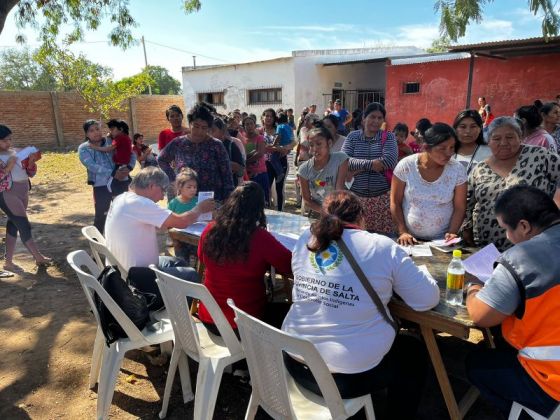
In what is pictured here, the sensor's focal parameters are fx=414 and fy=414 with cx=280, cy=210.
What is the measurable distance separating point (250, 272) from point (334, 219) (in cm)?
62

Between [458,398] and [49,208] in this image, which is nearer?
[458,398]

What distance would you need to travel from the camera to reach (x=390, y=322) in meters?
1.89

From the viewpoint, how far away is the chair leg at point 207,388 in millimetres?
2059

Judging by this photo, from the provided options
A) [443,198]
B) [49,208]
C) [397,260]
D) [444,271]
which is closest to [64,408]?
[397,260]

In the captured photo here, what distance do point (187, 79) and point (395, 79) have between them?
33.6 ft

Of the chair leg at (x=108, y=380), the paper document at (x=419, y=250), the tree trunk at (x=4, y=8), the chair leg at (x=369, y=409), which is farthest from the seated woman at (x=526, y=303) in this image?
the tree trunk at (x=4, y=8)

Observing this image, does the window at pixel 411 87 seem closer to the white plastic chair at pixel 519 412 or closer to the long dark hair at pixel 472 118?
the long dark hair at pixel 472 118

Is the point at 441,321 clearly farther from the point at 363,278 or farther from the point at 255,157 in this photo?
the point at 255,157

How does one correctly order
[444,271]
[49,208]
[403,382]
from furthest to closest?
[49,208], [444,271], [403,382]

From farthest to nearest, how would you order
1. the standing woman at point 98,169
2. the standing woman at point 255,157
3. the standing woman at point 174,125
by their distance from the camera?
the standing woman at point 255,157 < the standing woman at point 98,169 < the standing woman at point 174,125

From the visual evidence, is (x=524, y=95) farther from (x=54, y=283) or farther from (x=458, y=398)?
(x=54, y=283)

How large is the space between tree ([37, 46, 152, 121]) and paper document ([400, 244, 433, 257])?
56.7ft

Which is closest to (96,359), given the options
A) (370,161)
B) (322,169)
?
(322,169)

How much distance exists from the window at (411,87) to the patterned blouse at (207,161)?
37.3 feet
